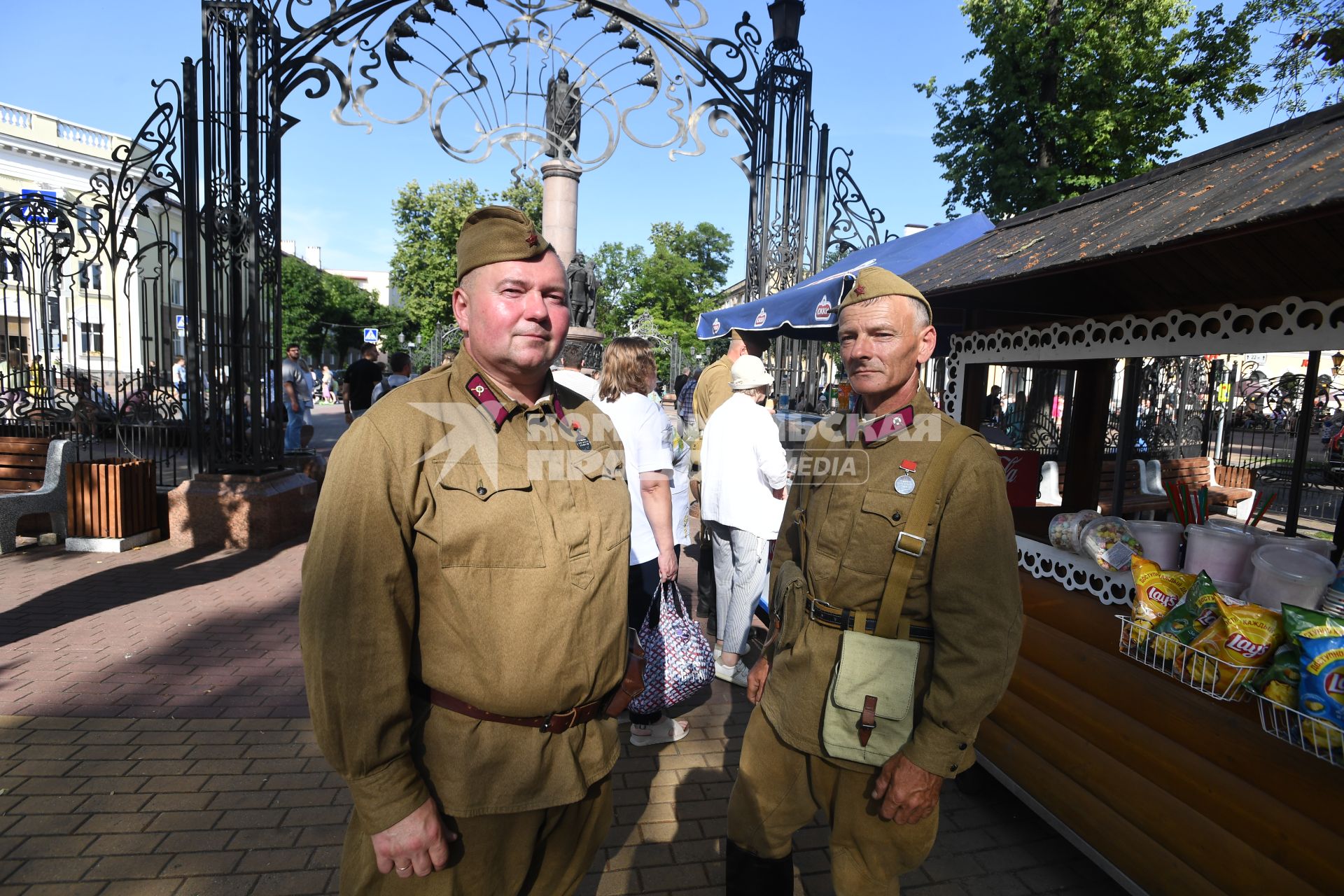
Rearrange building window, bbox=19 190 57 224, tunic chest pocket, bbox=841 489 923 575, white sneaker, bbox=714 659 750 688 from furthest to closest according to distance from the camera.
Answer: building window, bbox=19 190 57 224 < white sneaker, bbox=714 659 750 688 < tunic chest pocket, bbox=841 489 923 575

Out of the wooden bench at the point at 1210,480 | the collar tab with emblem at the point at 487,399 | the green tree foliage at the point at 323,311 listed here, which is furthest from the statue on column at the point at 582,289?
the green tree foliage at the point at 323,311

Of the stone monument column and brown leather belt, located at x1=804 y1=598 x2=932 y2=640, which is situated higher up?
the stone monument column

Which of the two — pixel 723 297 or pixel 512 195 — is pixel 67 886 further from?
pixel 723 297

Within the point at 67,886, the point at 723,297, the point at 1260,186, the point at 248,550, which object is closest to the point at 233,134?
the point at 248,550

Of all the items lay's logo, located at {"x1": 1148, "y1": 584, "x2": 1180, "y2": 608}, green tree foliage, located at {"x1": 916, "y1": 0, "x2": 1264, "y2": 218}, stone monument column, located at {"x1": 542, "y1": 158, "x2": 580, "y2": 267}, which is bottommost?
lay's logo, located at {"x1": 1148, "y1": 584, "x2": 1180, "y2": 608}

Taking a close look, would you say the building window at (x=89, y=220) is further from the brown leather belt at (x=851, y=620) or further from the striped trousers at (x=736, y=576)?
the brown leather belt at (x=851, y=620)

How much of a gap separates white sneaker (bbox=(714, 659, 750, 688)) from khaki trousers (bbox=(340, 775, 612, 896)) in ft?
8.89

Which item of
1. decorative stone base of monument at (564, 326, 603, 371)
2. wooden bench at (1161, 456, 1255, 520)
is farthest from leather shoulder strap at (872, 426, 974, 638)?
decorative stone base of monument at (564, 326, 603, 371)

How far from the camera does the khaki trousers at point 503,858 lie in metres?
1.58

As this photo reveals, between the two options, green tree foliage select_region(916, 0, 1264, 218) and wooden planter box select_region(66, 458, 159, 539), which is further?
green tree foliage select_region(916, 0, 1264, 218)

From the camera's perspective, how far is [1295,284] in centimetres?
278

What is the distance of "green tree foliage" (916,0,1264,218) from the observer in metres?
14.8

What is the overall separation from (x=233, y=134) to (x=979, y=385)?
23.4 ft

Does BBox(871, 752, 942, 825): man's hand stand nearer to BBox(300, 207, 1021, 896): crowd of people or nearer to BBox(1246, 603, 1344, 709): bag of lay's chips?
BBox(300, 207, 1021, 896): crowd of people
